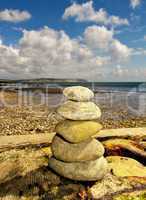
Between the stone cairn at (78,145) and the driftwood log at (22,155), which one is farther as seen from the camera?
the driftwood log at (22,155)

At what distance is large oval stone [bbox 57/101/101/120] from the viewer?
19.5 feet

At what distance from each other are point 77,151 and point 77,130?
1.51 ft

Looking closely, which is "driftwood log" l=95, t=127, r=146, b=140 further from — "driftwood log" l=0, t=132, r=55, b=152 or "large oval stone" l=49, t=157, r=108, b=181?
"large oval stone" l=49, t=157, r=108, b=181

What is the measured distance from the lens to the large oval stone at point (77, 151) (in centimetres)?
588

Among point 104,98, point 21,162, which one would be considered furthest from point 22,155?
point 104,98

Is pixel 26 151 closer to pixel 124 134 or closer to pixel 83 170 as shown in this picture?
pixel 83 170

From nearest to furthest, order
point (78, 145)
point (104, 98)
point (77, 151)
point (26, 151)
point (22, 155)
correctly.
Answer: point (77, 151), point (78, 145), point (22, 155), point (26, 151), point (104, 98)

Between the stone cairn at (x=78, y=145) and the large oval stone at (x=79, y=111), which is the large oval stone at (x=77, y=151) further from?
the large oval stone at (x=79, y=111)

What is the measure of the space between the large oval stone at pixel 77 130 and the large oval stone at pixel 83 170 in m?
0.54

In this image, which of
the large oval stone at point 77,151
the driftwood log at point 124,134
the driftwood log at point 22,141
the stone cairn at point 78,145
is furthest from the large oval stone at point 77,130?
the driftwood log at point 124,134

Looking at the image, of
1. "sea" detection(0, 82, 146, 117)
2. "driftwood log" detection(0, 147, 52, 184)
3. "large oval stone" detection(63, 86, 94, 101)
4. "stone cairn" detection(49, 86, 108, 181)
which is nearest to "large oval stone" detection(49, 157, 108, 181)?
"stone cairn" detection(49, 86, 108, 181)

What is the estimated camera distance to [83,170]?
579 cm

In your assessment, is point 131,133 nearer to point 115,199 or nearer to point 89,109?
point 89,109

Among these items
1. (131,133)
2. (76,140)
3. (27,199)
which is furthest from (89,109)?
(131,133)
